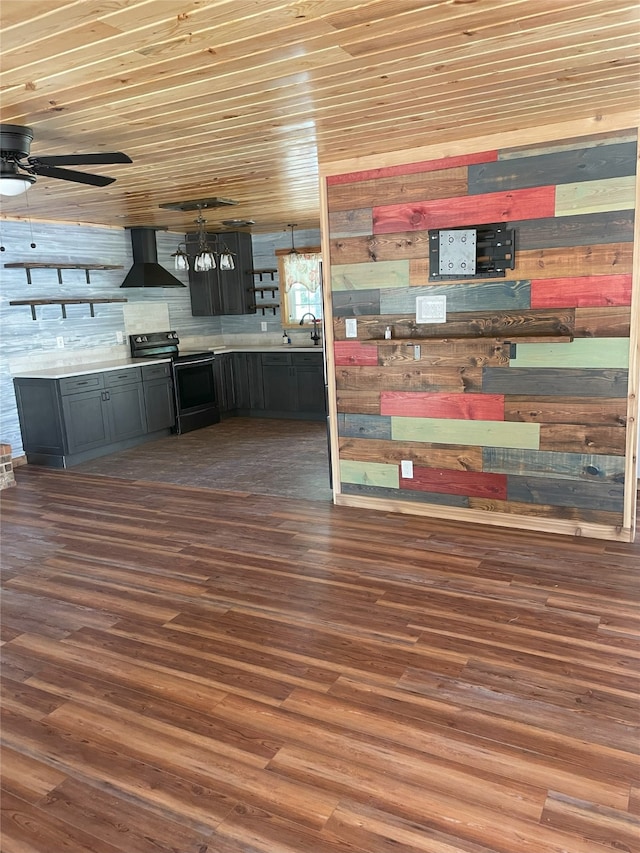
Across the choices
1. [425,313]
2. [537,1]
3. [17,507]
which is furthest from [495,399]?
[17,507]

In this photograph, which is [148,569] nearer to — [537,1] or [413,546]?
[413,546]

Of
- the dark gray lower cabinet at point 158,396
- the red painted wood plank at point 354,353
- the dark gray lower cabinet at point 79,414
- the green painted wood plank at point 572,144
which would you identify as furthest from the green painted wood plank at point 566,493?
the dark gray lower cabinet at point 158,396

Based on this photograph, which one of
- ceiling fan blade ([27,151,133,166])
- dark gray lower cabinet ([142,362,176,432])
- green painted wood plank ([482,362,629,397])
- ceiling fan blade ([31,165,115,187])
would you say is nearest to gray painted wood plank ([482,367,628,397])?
green painted wood plank ([482,362,629,397])

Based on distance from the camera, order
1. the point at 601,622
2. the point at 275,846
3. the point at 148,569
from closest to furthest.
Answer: the point at 275,846
the point at 601,622
the point at 148,569

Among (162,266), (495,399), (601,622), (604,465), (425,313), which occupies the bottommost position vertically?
(601,622)

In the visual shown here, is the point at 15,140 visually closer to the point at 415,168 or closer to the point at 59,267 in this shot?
the point at 415,168

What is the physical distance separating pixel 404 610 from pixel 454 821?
1.26 metres

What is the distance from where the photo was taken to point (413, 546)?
3.79 meters

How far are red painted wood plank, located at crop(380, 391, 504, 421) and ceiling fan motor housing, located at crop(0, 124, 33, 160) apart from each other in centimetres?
255

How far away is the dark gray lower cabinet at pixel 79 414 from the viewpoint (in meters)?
5.97

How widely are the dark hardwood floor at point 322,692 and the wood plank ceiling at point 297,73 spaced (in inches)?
93.5

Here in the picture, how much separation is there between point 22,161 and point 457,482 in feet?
10.3

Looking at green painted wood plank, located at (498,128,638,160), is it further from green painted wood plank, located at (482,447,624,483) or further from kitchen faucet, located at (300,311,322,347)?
kitchen faucet, located at (300,311,322,347)

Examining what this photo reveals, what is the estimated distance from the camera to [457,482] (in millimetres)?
4168
